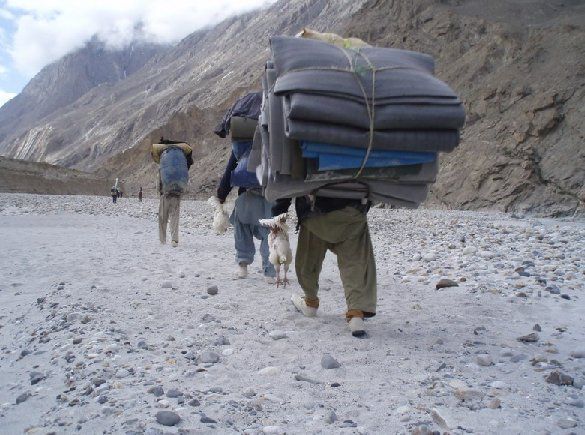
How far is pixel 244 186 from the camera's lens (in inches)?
220

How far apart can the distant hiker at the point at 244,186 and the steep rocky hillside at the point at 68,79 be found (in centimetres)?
14484

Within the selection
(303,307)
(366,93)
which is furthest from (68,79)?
(366,93)

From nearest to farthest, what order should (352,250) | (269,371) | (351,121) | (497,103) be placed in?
(269,371) → (351,121) → (352,250) → (497,103)

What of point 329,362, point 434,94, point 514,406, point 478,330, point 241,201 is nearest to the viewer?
point 514,406

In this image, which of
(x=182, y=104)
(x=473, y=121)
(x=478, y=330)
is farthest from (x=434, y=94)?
(x=182, y=104)

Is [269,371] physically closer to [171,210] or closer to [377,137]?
[377,137]

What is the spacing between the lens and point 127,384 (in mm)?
2738

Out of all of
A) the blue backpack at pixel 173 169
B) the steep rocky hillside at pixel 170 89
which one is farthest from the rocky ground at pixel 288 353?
the steep rocky hillside at pixel 170 89

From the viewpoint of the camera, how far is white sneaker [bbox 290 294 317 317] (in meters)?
4.12

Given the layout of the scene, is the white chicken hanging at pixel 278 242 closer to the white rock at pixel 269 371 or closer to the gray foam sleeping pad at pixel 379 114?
the gray foam sleeping pad at pixel 379 114

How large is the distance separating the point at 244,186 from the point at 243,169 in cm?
36

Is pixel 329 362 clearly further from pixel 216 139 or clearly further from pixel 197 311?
pixel 216 139

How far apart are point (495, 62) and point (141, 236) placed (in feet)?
76.5

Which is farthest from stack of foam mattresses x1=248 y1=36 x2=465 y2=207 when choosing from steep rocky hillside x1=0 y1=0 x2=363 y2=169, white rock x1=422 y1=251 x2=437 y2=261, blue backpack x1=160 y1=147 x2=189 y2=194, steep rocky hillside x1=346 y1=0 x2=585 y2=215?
steep rocky hillside x1=0 y1=0 x2=363 y2=169
